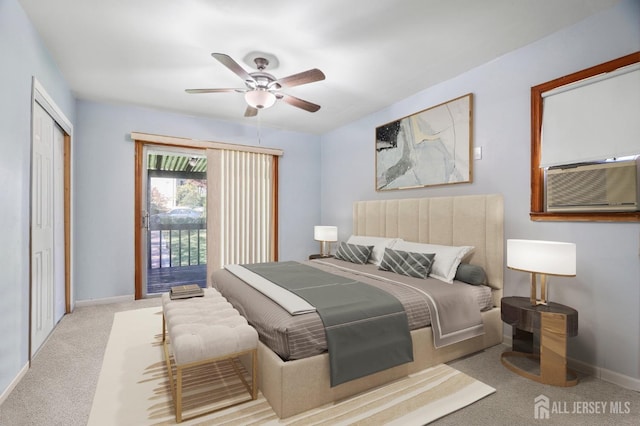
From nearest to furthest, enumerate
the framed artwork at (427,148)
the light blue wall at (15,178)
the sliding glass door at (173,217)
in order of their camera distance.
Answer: the light blue wall at (15,178) < the framed artwork at (427,148) < the sliding glass door at (173,217)

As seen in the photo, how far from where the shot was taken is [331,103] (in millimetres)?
4043

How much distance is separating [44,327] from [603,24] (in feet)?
17.4

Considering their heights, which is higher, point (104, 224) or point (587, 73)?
point (587, 73)

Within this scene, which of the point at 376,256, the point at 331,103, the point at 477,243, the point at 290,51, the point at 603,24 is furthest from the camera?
the point at 331,103

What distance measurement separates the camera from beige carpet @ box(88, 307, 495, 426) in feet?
5.71

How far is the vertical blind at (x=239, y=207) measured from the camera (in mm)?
4750

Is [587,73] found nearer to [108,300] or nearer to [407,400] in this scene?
[407,400]

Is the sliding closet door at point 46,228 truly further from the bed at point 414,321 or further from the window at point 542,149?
the window at point 542,149

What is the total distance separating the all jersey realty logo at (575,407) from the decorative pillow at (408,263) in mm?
1202

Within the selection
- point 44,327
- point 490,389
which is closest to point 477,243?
point 490,389

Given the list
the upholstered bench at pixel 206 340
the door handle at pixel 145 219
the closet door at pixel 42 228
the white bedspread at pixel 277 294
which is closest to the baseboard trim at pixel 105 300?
the closet door at pixel 42 228

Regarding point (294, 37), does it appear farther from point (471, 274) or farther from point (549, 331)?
point (549, 331)

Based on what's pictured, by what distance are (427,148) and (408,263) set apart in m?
1.42

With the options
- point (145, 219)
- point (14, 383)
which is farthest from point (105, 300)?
point (14, 383)
